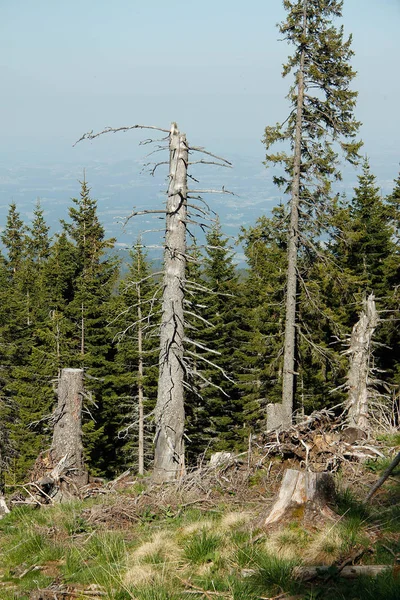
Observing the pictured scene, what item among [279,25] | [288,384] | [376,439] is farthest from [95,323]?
[376,439]

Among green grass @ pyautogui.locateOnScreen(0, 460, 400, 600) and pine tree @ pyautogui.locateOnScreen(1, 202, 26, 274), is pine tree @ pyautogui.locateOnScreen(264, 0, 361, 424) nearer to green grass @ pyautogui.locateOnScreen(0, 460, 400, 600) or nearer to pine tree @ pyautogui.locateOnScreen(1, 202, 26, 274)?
green grass @ pyautogui.locateOnScreen(0, 460, 400, 600)

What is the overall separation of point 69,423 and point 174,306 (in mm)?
3033

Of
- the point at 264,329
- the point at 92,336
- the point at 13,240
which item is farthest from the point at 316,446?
the point at 13,240

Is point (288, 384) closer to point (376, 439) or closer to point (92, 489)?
point (376, 439)

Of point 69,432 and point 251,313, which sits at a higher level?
point 251,313

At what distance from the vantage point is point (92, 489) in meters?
8.70

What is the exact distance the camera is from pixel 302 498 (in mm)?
5695

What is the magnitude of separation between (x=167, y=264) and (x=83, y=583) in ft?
20.8

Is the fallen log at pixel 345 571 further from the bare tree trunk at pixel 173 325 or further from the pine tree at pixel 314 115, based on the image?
the pine tree at pixel 314 115

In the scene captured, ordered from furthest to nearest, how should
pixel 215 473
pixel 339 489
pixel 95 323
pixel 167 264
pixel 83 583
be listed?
1. pixel 95 323
2. pixel 167 264
3. pixel 215 473
4. pixel 339 489
5. pixel 83 583

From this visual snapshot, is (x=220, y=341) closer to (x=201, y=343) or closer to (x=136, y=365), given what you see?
(x=201, y=343)

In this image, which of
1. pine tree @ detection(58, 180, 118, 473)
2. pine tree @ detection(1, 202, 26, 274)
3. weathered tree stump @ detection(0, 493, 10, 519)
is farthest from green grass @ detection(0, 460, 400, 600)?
pine tree @ detection(1, 202, 26, 274)

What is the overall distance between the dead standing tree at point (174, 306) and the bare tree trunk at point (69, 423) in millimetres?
1541

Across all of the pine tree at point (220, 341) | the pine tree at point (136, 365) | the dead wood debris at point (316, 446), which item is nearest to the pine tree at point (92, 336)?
the pine tree at point (136, 365)
